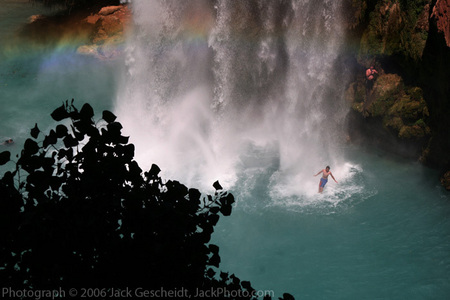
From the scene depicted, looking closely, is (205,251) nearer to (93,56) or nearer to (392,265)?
(392,265)

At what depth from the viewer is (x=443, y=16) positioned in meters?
14.9

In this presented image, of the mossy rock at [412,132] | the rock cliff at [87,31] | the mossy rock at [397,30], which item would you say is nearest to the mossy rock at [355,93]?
the mossy rock at [397,30]

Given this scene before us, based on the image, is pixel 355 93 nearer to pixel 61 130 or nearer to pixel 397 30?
pixel 397 30

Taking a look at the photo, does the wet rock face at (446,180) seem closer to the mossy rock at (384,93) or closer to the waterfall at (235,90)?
the mossy rock at (384,93)

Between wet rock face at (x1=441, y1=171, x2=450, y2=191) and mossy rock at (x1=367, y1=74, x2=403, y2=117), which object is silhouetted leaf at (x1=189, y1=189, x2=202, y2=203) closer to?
wet rock face at (x1=441, y1=171, x2=450, y2=191)

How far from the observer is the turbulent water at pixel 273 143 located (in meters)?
13.8

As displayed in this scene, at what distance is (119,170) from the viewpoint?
4.78 metres

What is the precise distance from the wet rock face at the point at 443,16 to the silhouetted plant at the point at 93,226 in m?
13.5

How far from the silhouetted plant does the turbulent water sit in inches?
360

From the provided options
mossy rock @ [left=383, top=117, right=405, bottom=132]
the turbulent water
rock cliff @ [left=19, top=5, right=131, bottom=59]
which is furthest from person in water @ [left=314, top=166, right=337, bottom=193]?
rock cliff @ [left=19, top=5, right=131, bottom=59]

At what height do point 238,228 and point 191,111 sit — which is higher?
point 191,111

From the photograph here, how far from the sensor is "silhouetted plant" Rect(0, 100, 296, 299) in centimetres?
426

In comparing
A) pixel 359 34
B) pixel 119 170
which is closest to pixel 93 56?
pixel 359 34

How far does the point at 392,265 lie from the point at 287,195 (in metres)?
4.72
